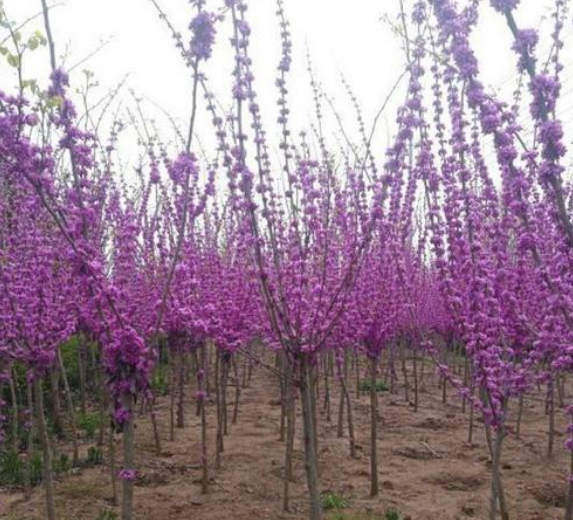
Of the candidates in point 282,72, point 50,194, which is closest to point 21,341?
point 50,194

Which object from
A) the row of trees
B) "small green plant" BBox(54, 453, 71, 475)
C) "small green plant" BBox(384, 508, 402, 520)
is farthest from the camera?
"small green plant" BBox(54, 453, 71, 475)

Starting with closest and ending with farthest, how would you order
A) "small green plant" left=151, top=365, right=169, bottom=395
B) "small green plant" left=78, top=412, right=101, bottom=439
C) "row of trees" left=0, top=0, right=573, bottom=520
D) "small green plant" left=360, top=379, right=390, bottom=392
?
"row of trees" left=0, top=0, right=573, bottom=520 < "small green plant" left=78, top=412, right=101, bottom=439 < "small green plant" left=151, top=365, right=169, bottom=395 < "small green plant" left=360, top=379, right=390, bottom=392

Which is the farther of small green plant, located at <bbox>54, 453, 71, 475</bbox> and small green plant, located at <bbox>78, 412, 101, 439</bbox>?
small green plant, located at <bbox>78, 412, 101, 439</bbox>

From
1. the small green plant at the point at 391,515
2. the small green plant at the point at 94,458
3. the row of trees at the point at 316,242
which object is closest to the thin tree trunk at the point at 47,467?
the row of trees at the point at 316,242

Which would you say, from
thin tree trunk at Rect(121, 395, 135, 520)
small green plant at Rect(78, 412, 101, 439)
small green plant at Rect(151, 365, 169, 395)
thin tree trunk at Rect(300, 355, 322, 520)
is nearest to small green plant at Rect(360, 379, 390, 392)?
small green plant at Rect(151, 365, 169, 395)

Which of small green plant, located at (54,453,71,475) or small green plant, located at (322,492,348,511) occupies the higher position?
small green plant, located at (54,453,71,475)

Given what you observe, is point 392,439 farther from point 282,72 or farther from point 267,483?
point 282,72

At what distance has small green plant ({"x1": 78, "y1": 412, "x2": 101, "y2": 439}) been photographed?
8523mm

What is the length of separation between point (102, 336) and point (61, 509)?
2908mm

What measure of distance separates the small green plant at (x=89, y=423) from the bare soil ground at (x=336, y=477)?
1.97 feet

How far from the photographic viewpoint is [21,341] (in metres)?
5.57

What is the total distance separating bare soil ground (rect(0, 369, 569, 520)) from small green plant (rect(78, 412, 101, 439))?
0.60 metres

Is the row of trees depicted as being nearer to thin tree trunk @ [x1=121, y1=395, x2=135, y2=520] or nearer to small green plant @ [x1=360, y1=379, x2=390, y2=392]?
thin tree trunk @ [x1=121, y1=395, x2=135, y2=520]

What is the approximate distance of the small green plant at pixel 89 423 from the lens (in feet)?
28.0
